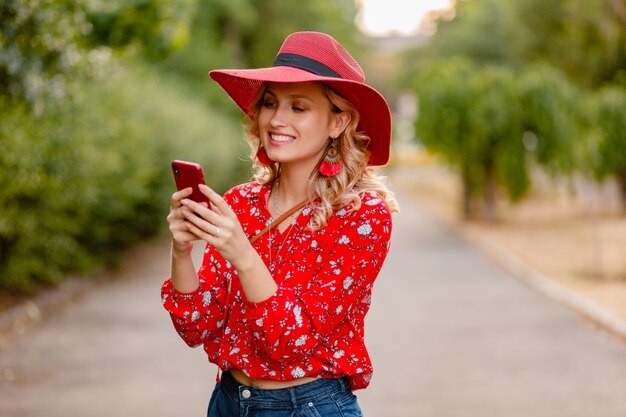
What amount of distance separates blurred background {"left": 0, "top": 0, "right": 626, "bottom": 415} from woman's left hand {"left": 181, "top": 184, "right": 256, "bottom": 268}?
177 inches

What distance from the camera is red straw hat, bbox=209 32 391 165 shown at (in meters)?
2.52

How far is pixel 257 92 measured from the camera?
8.82 ft

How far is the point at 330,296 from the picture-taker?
2.42m

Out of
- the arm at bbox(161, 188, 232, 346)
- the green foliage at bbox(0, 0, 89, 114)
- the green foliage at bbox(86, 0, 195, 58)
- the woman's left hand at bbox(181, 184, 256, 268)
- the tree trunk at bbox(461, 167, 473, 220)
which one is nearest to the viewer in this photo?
the woman's left hand at bbox(181, 184, 256, 268)

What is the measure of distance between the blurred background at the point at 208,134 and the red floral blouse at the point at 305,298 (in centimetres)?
414

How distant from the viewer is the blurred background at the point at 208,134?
8.19 metres

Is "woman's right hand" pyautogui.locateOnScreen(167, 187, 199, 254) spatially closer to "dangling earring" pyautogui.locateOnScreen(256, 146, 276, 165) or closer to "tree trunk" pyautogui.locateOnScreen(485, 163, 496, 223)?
"dangling earring" pyautogui.locateOnScreen(256, 146, 276, 165)

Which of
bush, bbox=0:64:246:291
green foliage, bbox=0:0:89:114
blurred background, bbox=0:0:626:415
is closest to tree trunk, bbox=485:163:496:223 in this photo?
blurred background, bbox=0:0:626:415

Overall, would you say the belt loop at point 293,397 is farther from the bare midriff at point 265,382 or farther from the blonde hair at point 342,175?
the blonde hair at point 342,175

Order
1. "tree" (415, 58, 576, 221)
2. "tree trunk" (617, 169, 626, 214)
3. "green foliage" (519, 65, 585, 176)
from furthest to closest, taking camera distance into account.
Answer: "tree trunk" (617, 169, 626, 214) → "tree" (415, 58, 576, 221) → "green foliage" (519, 65, 585, 176)

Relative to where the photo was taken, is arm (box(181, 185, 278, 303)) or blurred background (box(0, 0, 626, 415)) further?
blurred background (box(0, 0, 626, 415))

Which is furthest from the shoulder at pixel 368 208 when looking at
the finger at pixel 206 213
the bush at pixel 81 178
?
the bush at pixel 81 178

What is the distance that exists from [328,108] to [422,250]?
54.1 ft

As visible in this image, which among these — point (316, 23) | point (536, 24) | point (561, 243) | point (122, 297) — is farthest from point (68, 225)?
point (316, 23)
